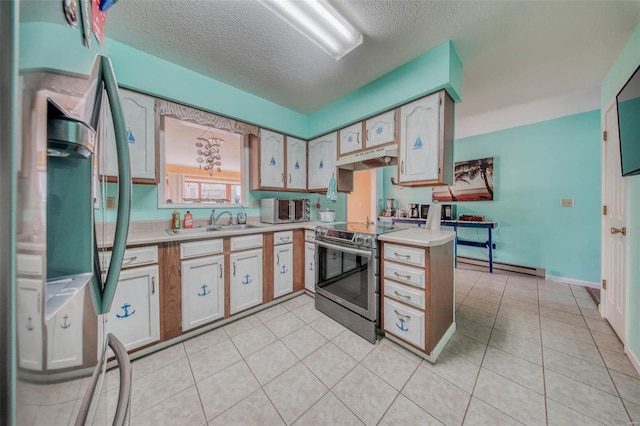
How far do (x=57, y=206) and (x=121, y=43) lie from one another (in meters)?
2.34

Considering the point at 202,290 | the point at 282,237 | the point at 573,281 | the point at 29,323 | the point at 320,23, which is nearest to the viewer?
the point at 29,323

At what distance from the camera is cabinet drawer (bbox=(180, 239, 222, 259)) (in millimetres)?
1799

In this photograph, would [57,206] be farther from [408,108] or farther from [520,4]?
[520,4]

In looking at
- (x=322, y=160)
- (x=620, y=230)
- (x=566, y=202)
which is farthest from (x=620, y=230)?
(x=322, y=160)

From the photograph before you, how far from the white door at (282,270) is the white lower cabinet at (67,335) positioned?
197 centimetres

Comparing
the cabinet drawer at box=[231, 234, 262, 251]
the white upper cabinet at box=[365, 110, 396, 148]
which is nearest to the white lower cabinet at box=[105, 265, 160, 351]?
the cabinet drawer at box=[231, 234, 262, 251]

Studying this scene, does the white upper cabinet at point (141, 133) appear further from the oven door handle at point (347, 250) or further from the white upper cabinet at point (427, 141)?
the white upper cabinet at point (427, 141)

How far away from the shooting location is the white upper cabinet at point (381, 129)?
89.2 inches

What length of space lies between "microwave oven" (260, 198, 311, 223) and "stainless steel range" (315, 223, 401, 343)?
590 millimetres

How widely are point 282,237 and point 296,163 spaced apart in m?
1.17

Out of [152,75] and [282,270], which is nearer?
[152,75]

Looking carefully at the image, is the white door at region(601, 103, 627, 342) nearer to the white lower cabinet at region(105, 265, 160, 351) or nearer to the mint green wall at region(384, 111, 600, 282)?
the mint green wall at region(384, 111, 600, 282)

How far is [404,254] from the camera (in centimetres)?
166

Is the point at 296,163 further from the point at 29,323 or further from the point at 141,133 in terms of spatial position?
the point at 29,323
